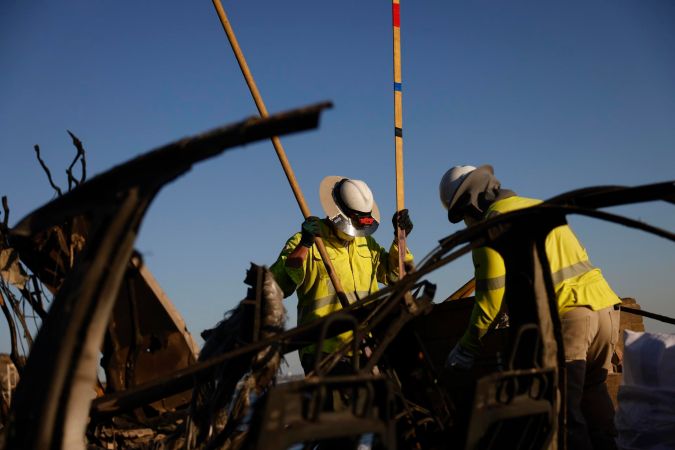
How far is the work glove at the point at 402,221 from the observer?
5.70 metres

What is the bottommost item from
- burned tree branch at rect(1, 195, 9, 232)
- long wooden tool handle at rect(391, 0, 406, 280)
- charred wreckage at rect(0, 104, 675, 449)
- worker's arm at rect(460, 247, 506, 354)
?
charred wreckage at rect(0, 104, 675, 449)

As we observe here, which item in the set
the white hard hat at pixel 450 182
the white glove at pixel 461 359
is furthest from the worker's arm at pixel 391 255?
the white glove at pixel 461 359

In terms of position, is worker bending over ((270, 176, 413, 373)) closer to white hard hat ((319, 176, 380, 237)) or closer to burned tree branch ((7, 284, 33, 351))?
white hard hat ((319, 176, 380, 237))

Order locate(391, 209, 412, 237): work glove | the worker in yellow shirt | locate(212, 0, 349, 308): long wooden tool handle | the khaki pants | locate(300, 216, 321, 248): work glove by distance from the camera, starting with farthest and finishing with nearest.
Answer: locate(391, 209, 412, 237): work glove, locate(300, 216, 321, 248): work glove, locate(212, 0, 349, 308): long wooden tool handle, the worker in yellow shirt, the khaki pants

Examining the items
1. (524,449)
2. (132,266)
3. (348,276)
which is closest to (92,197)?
(132,266)

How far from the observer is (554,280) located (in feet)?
12.6

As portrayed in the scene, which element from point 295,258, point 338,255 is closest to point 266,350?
point 295,258

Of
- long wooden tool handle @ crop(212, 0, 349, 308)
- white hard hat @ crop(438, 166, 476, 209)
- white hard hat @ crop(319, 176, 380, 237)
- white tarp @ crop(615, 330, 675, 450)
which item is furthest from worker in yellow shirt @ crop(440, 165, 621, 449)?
white hard hat @ crop(319, 176, 380, 237)

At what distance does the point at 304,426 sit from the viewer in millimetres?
1905

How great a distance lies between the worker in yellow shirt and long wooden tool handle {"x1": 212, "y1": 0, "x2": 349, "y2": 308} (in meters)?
1.31

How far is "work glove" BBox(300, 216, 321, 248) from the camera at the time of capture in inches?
208

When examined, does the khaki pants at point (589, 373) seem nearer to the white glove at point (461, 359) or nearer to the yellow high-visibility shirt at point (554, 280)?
the yellow high-visibility shirt at point (554, 280)

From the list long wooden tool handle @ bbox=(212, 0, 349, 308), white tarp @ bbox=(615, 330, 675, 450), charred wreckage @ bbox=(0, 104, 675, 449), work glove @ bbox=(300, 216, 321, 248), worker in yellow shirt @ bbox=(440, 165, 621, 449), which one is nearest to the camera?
charred wreckage @ bbox=(0, 104, 675, 449)

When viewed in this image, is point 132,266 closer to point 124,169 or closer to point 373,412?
point 124,169
